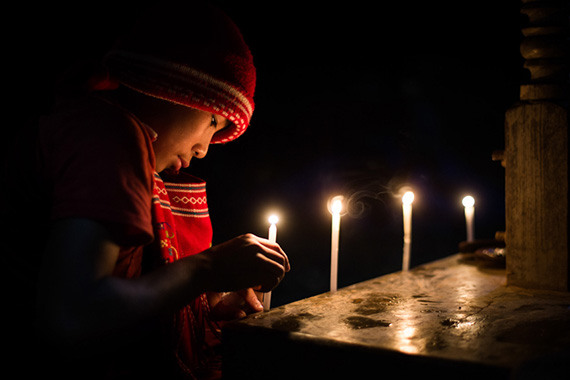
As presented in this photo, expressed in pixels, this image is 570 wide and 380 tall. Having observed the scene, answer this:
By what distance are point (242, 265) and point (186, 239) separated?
2.10 ft

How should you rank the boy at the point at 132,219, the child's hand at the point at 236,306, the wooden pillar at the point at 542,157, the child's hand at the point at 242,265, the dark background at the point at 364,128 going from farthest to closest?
1. the dark background at the point at 364,128
2. the wooden pillar at the point at 542,157
3. the child's hand at the point at 236,306
4. the child's hand at the point at 242,265
5. the boy at the point at 132,219

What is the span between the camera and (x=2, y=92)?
170cm

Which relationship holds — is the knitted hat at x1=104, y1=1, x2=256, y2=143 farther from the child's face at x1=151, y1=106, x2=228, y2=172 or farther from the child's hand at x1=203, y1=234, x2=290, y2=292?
the child's hand at x1=203, y1=234, x2=290, y2=292

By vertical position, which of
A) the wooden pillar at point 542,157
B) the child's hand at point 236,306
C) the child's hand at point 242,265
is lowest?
the child's hand at point 236,306

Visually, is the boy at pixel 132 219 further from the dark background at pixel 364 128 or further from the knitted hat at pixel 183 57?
the dark background at pixel 364 128

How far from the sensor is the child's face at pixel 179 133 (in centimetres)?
137

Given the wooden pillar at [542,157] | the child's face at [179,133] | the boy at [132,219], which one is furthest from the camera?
the wooden pillar at [542,157]

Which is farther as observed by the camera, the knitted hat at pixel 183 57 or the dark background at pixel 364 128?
the dark background at pixel 364 128

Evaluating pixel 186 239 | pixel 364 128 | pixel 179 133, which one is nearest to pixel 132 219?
pixel 179 133

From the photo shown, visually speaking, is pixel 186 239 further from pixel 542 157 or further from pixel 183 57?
pixel 542 157

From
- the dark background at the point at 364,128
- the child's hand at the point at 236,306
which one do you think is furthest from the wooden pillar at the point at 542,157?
the dark background at the point at 364,128

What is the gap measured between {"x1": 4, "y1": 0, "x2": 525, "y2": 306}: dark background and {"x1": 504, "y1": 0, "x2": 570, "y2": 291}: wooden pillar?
1.44 metres

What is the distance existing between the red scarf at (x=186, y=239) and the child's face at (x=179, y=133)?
14 centimetres

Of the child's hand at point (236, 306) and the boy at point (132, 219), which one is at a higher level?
the boy at point (132, 219)
